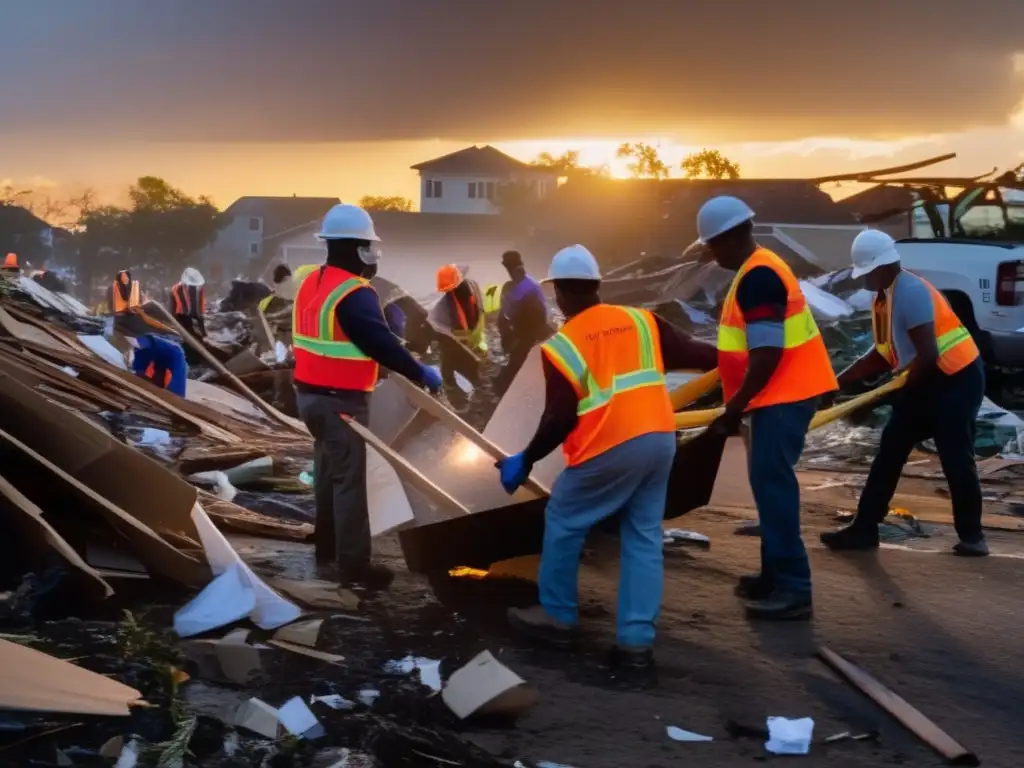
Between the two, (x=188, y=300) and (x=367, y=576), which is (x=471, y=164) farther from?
(x=367, y=576)

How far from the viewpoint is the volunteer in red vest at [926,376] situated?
6102 millimetres

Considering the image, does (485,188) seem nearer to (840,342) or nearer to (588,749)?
(840,342)

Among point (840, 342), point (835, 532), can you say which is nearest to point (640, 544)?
point (835, 532)

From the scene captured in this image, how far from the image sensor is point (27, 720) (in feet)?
12.0

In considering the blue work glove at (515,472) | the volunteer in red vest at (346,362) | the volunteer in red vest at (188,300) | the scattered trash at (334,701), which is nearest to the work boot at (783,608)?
the blue work glove at (515,472)

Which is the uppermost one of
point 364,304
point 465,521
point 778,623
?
point 364,304

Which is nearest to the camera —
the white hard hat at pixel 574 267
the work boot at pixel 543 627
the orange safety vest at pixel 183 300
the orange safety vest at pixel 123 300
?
the white hard hat at pixel 574 267

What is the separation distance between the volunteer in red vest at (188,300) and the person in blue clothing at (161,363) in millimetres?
2984

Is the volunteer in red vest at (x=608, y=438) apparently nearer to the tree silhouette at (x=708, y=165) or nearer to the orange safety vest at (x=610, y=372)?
the orange safety vest at (x=610, y=372)

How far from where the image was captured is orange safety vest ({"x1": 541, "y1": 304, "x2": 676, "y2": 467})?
448 cm

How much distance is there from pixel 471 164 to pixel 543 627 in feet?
203

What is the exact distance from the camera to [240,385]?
1231cm

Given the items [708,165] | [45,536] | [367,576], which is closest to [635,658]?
[367,576]

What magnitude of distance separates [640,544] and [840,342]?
389 inches
